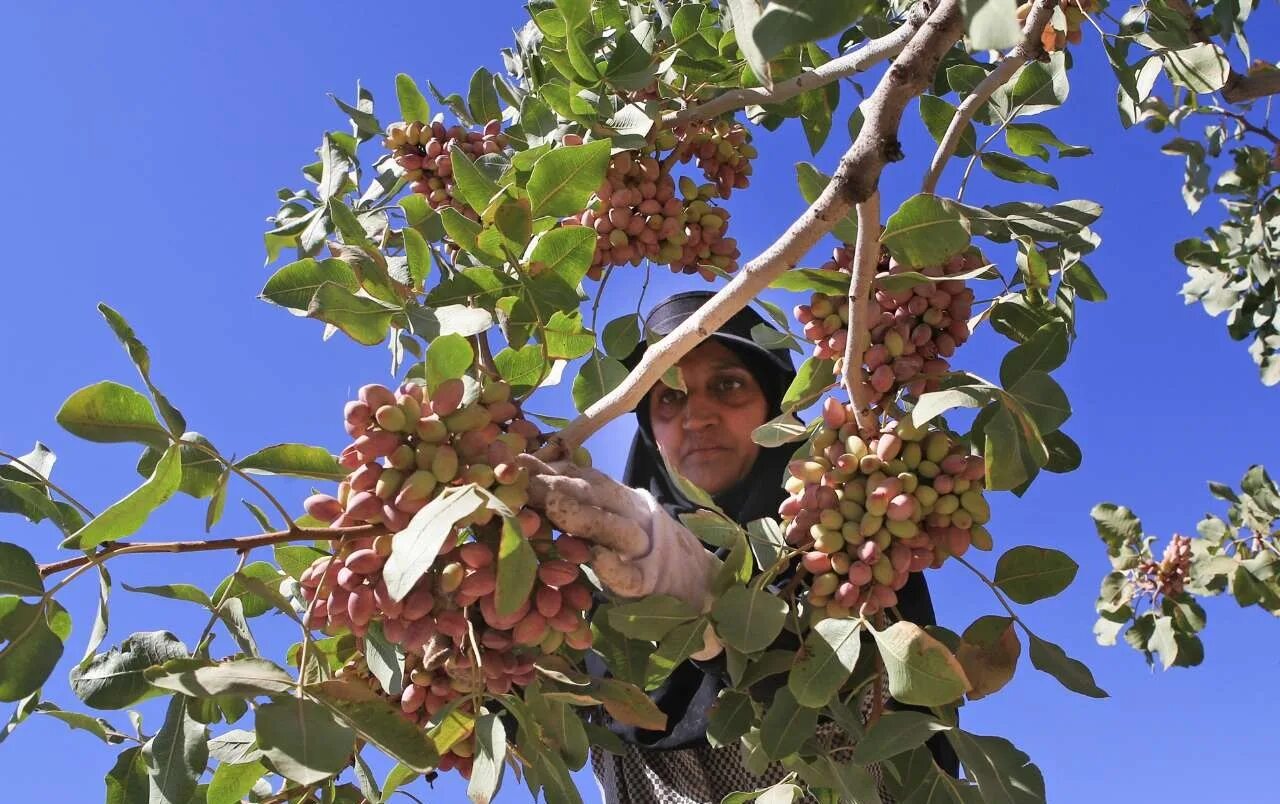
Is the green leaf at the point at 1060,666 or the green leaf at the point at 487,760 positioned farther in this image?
the green leaf at the point at 1060,666

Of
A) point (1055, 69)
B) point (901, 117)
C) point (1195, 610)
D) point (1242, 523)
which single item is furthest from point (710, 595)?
point (1242, 523)

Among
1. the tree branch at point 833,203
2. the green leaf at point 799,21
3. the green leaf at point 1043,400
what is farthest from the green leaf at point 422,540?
the green leaf at point 1043,400

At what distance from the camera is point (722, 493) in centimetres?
280

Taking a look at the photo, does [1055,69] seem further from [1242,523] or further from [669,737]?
[1242,523]

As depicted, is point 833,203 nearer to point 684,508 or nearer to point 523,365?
point 523,365

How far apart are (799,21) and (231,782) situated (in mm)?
1253

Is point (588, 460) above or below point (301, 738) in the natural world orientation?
above

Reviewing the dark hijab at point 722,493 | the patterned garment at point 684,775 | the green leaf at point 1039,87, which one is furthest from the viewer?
the patterned garment at point 684,775

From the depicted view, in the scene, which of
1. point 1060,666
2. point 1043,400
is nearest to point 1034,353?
point 1043,400

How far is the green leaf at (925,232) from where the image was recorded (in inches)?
56.6

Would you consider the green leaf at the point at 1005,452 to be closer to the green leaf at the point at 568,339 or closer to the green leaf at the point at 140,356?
the green leaf at the point at 568,339

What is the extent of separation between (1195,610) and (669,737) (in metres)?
2.28

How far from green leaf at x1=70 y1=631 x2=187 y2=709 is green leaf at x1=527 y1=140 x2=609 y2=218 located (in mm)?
742

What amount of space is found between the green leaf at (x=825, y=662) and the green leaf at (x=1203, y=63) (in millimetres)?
1300
